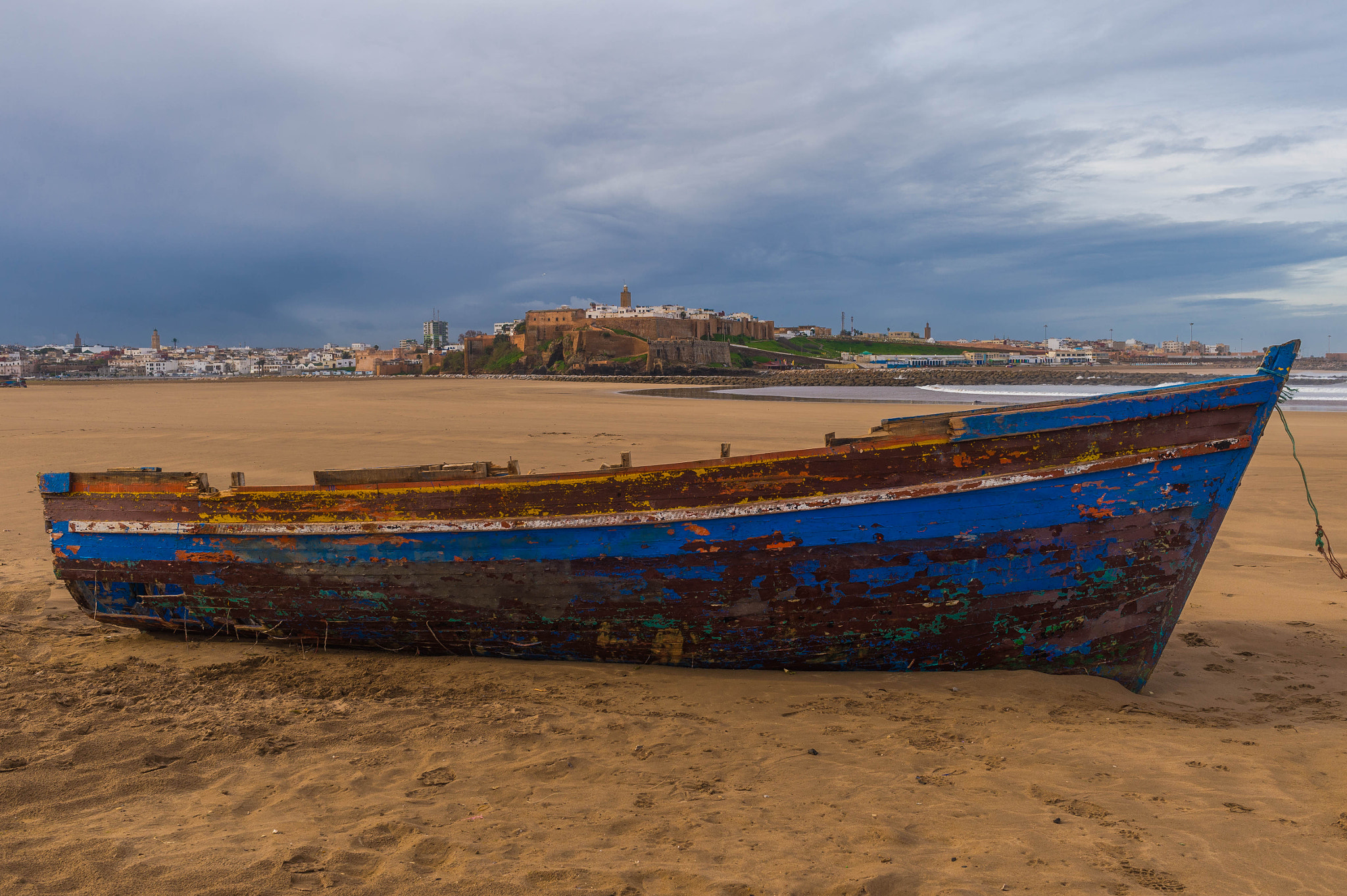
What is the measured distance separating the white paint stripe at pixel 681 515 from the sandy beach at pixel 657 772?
93 centimetres

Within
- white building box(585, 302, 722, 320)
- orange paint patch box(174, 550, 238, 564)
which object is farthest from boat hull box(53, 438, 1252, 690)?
white building box(585, 302, 722, 320)

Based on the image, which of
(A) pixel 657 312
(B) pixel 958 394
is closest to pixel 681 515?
(B) pixel 958 394

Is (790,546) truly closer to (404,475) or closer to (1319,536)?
(404,475)

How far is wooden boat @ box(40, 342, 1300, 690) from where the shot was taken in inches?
175

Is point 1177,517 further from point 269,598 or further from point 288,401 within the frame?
point 288,401

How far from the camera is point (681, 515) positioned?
184 inches

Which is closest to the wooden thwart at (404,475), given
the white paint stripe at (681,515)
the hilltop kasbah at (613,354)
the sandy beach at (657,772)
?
the white paint stripe at (681,515)

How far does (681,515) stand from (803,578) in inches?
34.2

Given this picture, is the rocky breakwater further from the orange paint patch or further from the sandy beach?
the sandy beach

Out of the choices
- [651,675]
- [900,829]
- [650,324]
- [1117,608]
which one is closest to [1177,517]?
[1117,608]

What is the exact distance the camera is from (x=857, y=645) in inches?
189

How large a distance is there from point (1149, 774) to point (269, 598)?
568 centimetres

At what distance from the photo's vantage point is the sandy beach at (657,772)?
2777 mm

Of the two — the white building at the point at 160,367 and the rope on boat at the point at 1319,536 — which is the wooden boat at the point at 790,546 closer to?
the rope on boat at the point at 1319,536
